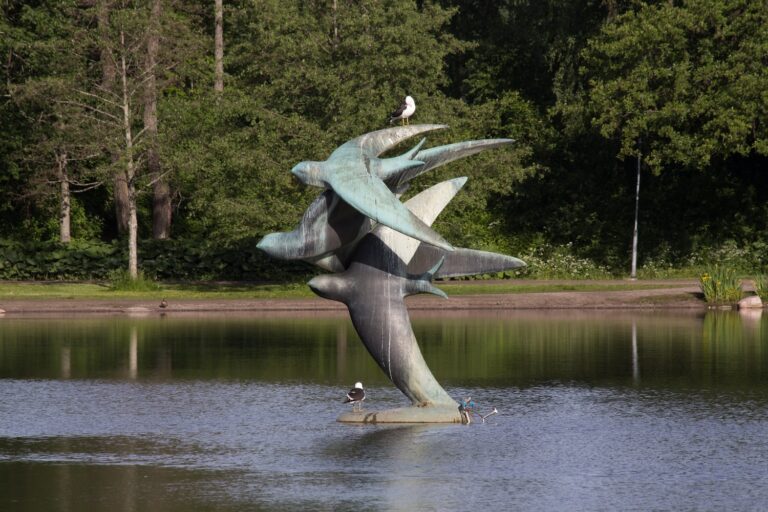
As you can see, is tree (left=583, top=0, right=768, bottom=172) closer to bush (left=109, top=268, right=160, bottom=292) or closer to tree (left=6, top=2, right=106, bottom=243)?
bush (left=109, top=268, right=160, bottom=292)

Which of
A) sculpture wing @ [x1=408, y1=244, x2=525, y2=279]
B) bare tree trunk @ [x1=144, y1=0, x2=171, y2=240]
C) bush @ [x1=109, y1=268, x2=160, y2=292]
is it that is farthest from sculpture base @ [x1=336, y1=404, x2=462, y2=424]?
bare tree trunk @ [x1=144, y1=0, x2=171, y2=240]

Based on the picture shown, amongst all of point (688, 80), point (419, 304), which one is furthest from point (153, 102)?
point (688, 80)

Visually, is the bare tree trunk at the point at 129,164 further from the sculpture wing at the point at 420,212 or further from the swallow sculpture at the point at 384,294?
the swallow sculpture at the point at 384,294

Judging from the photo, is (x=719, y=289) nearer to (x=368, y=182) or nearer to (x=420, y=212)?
(x=420, y=212)

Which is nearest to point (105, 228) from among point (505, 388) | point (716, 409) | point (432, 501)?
point (505, 388)

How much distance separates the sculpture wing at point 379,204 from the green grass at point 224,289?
24.9 meters

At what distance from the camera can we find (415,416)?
70.5 ft

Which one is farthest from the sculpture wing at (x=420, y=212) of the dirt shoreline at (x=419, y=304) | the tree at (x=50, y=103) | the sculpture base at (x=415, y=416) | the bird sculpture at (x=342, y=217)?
the tree at (x=50, y=103)

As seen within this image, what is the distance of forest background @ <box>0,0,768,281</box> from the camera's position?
4644cm

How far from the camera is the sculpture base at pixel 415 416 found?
70.5 ft

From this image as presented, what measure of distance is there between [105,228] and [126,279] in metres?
14.7

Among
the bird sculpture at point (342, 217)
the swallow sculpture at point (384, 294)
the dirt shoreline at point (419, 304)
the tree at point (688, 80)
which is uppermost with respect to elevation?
the tree at point (688, 80)

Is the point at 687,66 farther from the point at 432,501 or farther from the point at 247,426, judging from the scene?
the point at 432,501

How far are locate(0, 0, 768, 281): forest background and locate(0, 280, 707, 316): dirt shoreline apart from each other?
9.98 feet
